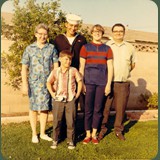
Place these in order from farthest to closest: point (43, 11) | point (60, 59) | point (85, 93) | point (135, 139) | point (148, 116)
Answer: point (148, 116) → point (43, 11) → point (135, 139) → point (85, 93) → point (60, 59)

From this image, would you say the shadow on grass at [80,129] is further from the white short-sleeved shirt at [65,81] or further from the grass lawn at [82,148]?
the white short-sleeved shirt at [65,81]

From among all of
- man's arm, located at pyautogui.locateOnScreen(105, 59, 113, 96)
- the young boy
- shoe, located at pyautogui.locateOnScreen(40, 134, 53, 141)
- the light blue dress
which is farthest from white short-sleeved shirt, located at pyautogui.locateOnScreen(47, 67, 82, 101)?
shoe, located at pyautogui.locateOnScreen(40, 134, 53, 141)

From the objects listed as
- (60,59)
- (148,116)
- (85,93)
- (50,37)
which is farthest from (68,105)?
(148,116)

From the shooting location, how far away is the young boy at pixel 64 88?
4.74 m

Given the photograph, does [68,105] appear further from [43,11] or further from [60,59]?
[43,11]

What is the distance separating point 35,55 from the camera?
490 centimetres

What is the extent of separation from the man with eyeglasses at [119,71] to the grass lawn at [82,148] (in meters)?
0.32

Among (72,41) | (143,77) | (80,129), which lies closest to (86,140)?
(80,129)

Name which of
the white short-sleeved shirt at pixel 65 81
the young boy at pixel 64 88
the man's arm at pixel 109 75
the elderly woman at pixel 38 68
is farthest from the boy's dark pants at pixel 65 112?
the man's arm at pixel 109 75

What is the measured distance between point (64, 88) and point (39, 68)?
1.83ft

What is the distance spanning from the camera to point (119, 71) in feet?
17.3

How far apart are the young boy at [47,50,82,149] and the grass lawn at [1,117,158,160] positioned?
427 mm

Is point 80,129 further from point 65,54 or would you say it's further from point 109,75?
point 65,54

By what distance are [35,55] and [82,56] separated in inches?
30.8
